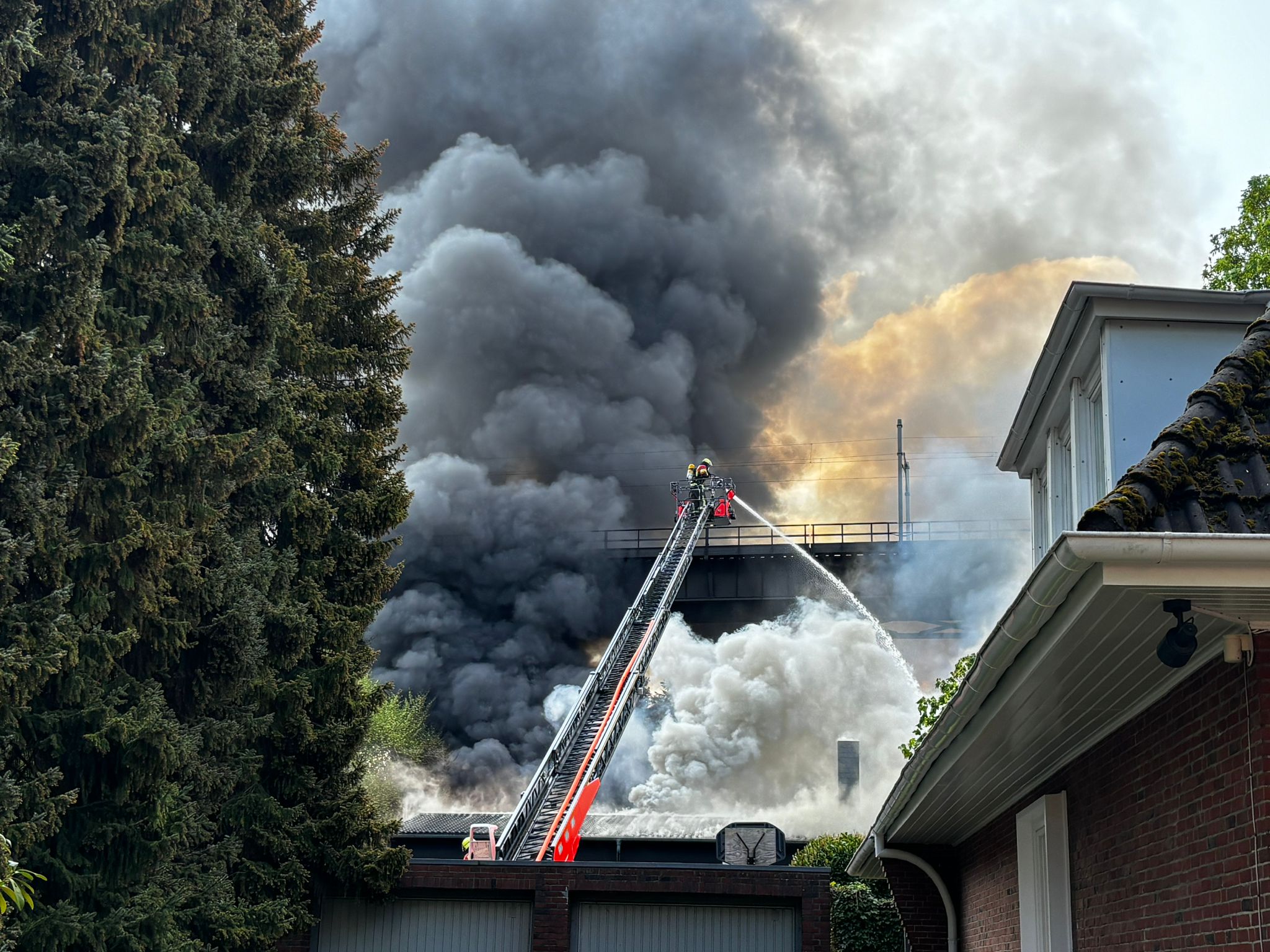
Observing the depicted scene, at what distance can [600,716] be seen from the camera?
25562 mm

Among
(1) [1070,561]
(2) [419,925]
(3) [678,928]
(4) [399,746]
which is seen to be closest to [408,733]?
(4) [399,746]

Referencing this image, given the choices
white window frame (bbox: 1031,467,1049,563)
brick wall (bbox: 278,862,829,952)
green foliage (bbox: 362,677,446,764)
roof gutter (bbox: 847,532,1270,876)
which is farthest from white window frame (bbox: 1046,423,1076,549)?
green foliage (bbox: 362,677,446,764)

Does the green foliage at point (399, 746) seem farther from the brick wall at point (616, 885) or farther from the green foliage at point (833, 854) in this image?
Answer: the brick wall at point (616, 885)

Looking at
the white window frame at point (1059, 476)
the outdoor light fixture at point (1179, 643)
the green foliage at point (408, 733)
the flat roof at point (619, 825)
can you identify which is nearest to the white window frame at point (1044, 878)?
the white window frame at point (1059, 476)

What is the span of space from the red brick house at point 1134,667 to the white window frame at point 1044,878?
17 mm

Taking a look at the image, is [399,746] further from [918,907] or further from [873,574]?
[918,907]

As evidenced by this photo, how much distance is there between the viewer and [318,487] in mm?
15562

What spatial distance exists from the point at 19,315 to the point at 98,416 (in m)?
1.05

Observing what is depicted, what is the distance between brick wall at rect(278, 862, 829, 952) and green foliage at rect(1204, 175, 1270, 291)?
30.6ft

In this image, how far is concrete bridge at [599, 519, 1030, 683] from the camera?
36.6 metres

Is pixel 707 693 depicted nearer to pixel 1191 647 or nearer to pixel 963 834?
pixel 963 834

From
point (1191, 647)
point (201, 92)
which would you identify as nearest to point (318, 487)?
point (201, 92)

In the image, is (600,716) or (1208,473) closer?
(1208,473)

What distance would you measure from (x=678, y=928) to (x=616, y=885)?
0.91 m
